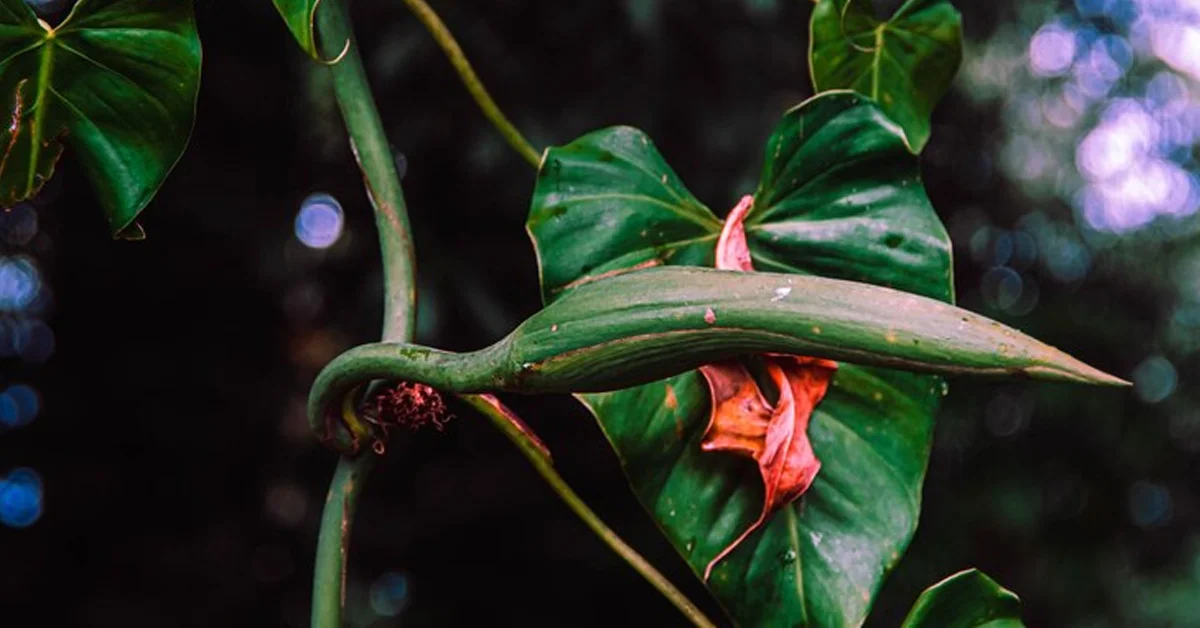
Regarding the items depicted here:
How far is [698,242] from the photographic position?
0.49 m

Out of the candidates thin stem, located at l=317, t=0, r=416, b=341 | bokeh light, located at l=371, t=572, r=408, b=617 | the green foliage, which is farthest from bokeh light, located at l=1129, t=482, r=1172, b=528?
thin stem, located at l=317, t=0, r=416, b=341

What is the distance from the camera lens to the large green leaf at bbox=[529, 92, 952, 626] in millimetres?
429

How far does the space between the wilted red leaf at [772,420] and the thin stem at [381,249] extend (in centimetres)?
11

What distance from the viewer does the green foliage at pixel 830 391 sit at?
1.41ft

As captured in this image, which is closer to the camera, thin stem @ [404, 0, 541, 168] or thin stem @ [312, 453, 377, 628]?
thin stem @ [312, 453, 377, 628]

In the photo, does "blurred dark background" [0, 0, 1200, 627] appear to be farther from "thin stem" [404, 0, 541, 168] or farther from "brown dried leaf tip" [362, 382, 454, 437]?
"brown dried leaf tip" [362, 382, 454, 437]

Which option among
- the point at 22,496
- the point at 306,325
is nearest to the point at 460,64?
the point at 306,325

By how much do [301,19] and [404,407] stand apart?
5.1 inches

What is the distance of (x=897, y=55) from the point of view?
60 centimetres

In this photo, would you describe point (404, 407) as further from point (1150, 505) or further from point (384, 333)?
Result: point (1150, 505)

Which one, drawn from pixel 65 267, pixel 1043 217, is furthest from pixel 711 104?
pixel 1043 217

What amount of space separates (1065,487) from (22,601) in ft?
5.03

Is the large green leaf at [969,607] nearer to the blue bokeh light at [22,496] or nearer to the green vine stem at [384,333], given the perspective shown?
the green vine stem at [384,333]

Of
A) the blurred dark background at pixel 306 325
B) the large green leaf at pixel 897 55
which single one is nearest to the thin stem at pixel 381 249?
the large green leaf at pixel 897 55
